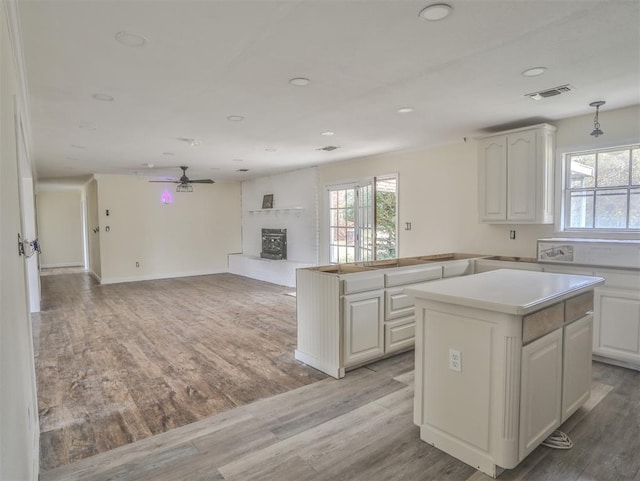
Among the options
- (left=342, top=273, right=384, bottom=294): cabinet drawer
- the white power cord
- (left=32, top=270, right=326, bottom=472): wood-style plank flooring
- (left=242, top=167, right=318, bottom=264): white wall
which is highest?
(left=242, top=167, right=318, bottom=264): white wall

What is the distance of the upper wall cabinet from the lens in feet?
13.3

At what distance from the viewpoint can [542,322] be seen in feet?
6.86

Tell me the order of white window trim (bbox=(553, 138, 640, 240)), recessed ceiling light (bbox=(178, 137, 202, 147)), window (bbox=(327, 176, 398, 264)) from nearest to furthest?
1. white window trim (bbox=(553, 138, 640, 240))
2. recessed ceiling light (bbox=(178, 137, 202, 147))
3. window (bbox=(327, 176, 398, 264))

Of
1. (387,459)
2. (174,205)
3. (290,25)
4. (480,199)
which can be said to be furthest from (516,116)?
(174,205)

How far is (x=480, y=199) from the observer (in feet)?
14.9

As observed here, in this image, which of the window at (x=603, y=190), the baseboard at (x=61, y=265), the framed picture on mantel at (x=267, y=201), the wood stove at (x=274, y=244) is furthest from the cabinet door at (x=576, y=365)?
the baseboard at (x=61, y=265)

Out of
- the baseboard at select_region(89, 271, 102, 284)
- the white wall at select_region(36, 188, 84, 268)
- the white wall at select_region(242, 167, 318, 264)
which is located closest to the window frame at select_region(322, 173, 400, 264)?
the white wall at select_region(242, 167, 318, 264)

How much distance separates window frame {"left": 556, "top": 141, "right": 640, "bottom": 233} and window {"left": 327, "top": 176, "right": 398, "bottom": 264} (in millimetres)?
2350

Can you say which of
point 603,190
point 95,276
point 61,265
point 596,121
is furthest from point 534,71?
point 61,265

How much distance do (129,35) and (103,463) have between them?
8.22 ft

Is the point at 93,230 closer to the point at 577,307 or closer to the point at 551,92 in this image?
the point at 551,92

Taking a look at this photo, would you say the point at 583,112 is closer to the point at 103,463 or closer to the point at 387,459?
the point at 387,459

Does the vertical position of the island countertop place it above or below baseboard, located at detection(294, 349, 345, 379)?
above

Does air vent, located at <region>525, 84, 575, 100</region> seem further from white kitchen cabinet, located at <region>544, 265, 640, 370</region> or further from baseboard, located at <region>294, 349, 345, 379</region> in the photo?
baseboard, located at <region>294, 349, 345, 379</region>
